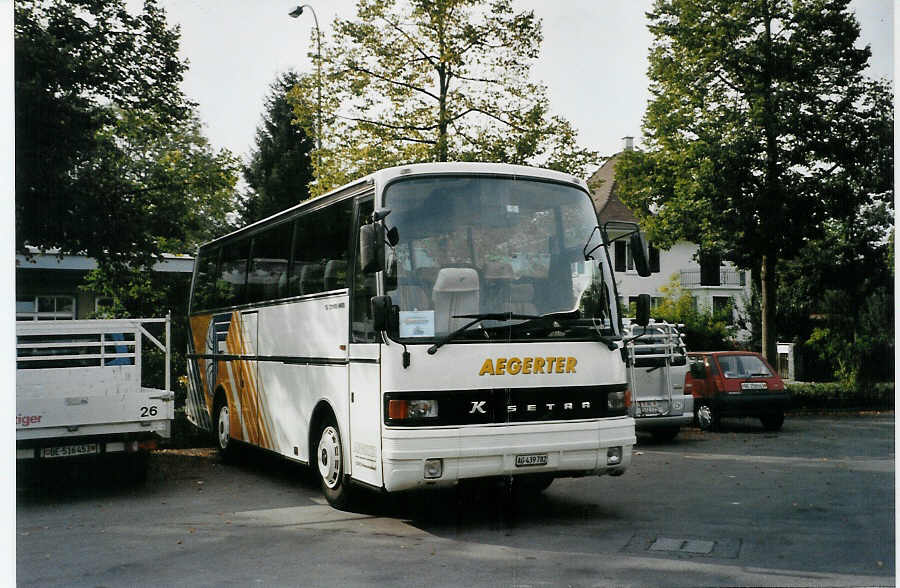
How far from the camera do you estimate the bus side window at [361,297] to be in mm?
8352

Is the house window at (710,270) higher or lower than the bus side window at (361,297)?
higher

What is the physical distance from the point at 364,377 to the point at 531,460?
63.8 inches

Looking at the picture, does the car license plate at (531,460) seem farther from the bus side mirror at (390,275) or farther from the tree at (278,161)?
the tree at (278,161)

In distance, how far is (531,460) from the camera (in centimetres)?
805

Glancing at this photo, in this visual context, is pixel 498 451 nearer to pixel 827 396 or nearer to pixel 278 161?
pixel 278 161

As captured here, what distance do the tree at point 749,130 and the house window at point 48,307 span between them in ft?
28.5

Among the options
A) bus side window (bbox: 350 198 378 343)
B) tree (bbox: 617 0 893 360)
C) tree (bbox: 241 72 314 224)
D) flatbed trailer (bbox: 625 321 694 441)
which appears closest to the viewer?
bus side window (bbox: 350 198 378 343)

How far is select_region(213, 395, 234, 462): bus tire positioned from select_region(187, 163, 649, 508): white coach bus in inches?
139

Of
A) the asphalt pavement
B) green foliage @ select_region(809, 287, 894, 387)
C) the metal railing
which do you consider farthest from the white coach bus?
the metal railing

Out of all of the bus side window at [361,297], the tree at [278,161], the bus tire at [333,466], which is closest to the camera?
the bus side window at [361,297]

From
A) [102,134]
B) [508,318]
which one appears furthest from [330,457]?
[102,134]

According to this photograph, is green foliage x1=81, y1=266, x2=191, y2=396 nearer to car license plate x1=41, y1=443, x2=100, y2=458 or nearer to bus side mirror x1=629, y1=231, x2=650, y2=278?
car license plate x1=41, y1=443, x2=100, y2=458

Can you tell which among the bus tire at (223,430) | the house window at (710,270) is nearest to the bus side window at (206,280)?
the bus tire at (223,430)

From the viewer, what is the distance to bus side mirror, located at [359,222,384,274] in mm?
7820
